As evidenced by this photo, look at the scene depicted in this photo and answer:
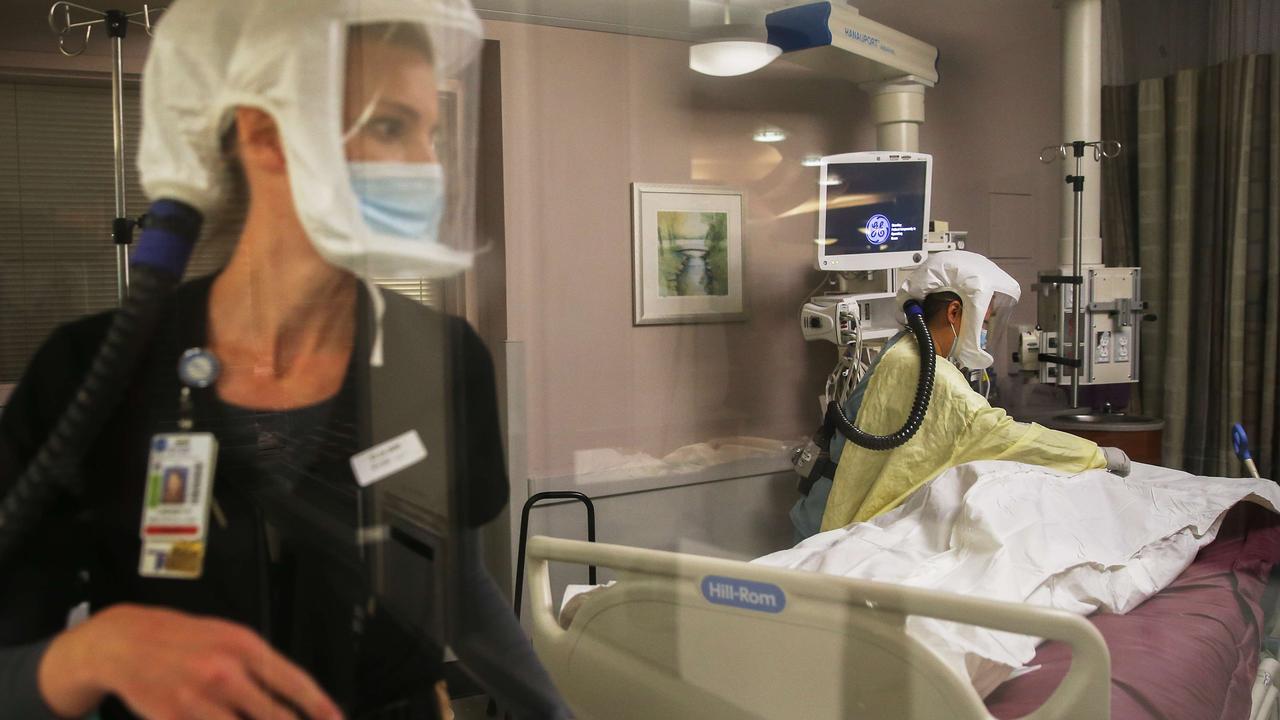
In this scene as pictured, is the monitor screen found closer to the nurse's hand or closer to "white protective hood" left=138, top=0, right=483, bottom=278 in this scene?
"white protective hood" left=138, top=0, right=483, bottom=278

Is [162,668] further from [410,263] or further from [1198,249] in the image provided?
[1198,249]

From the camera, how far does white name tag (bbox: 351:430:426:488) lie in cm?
76

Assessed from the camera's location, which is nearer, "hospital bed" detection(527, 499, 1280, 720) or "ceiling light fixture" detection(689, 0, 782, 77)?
"hospital bed" detection(527, 499, 1280, 720)

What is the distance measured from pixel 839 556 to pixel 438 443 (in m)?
0.72

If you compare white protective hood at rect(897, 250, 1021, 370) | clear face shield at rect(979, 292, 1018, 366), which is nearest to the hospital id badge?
white protective hood at rect(897, 250, 1021, 370)

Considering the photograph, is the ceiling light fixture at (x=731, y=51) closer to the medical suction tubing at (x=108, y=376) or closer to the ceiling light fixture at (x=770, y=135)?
the ceiling light fixture at (x=770, y=135)

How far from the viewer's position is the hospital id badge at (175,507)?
0.68m

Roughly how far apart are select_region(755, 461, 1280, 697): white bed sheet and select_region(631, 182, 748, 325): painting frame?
0.39m

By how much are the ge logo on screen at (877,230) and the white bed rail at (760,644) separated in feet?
2.06

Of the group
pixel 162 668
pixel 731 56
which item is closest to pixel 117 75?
pixel 162 668

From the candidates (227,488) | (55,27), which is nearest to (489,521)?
(227,488)

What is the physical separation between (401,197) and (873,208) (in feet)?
3.03

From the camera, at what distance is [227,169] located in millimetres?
689

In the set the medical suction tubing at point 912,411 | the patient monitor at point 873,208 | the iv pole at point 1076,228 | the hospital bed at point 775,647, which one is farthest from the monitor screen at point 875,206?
the hospital bed at point 775,647
